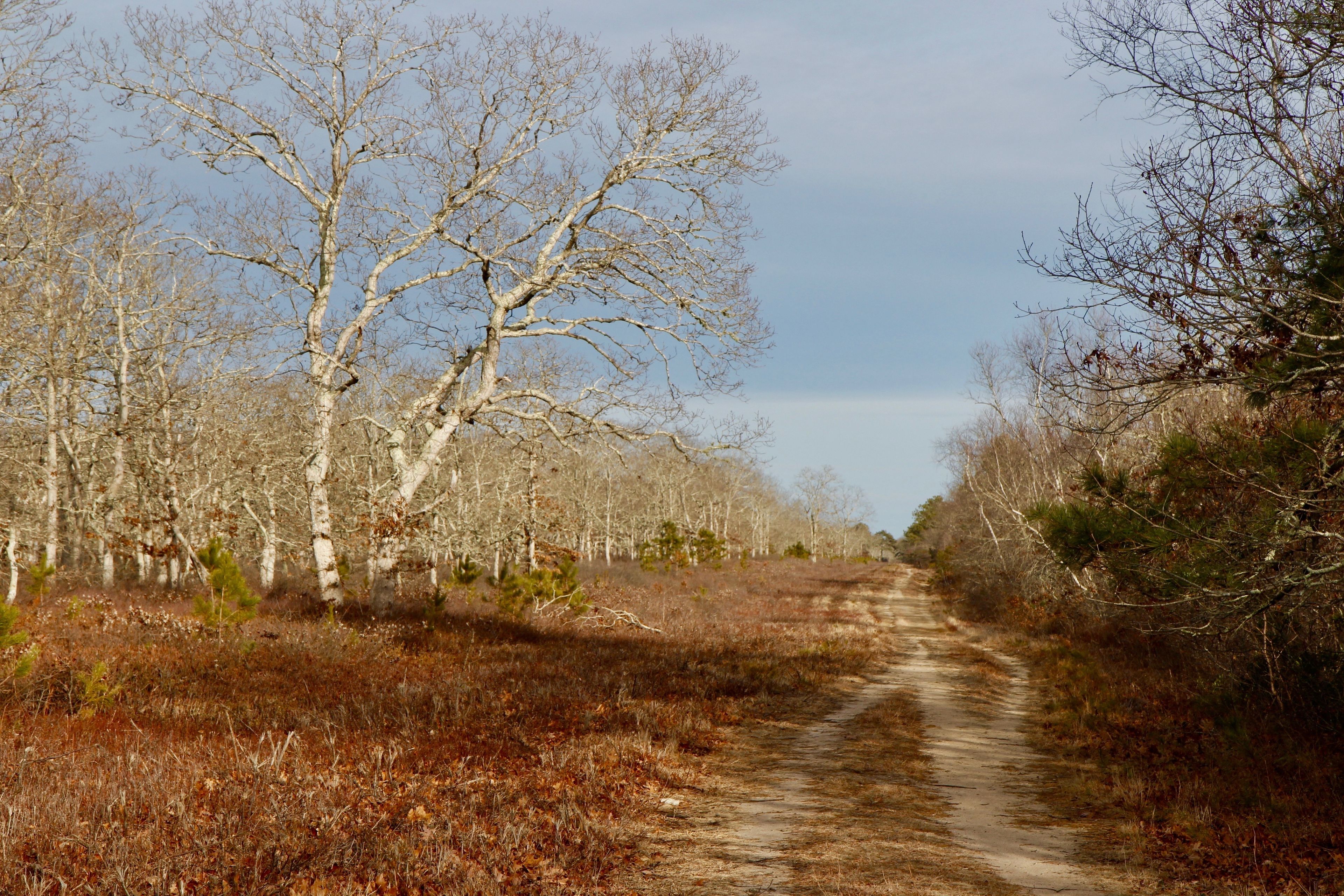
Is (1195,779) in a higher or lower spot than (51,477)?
lower

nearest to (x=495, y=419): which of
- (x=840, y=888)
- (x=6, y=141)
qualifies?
(x=6, y=141)

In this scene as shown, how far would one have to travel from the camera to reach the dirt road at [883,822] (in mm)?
5047

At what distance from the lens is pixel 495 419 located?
1677 centimetres

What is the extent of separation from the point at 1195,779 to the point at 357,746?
23.7ft

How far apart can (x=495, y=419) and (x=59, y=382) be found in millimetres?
11391

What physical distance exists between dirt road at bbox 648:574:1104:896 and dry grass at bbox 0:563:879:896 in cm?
65

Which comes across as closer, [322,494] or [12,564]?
[12,564]

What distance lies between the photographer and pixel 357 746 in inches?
281

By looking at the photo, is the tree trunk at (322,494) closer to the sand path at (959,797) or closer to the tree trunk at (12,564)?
the tree trunk at (12,564)

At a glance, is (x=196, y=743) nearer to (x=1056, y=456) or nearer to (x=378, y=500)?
(x=378, y=500)

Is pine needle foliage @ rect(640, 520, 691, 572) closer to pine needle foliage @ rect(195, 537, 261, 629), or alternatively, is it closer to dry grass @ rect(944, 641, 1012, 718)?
dry grass @ rect(944, 641, 1012, 718)

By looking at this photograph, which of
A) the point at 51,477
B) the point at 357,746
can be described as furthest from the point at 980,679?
the point at 51,477

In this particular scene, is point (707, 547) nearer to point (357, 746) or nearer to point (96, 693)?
point (96, 693)

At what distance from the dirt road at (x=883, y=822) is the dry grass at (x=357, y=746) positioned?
0.65 metres
